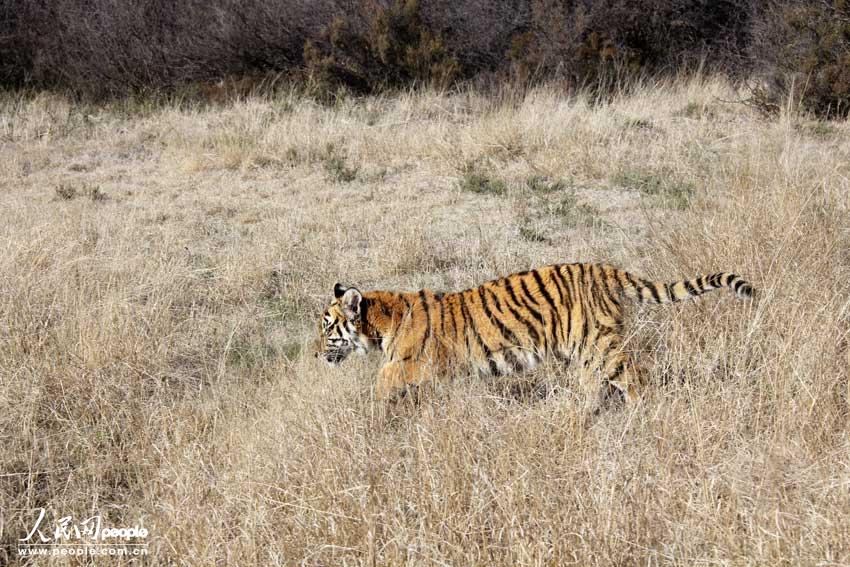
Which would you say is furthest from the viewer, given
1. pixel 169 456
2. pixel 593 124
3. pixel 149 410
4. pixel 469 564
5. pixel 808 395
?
pixel 593 124

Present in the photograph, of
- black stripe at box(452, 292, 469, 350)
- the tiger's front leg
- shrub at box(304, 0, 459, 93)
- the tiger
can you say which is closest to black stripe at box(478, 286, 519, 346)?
the tiger

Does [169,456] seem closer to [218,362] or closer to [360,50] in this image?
[218,362]

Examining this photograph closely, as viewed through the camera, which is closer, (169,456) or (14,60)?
(169,456)

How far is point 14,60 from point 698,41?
12.0 m

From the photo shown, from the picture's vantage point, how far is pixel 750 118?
997cm


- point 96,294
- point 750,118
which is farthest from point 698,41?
point 96,294

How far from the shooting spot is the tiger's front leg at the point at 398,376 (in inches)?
152

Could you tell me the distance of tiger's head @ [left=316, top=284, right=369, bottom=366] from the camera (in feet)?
13.7

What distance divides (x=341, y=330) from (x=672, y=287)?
1631 mm

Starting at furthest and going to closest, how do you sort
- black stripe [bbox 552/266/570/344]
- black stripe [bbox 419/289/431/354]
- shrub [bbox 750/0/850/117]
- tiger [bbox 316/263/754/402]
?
shrub [bbox 750/0/850/117], black stripe [bbox 419/289/431/354], black stripe [bbox 552/266/570/344], tiger [bbox 316/263/754/402]

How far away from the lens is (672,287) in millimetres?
3818

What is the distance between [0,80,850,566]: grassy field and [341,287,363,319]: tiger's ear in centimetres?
29

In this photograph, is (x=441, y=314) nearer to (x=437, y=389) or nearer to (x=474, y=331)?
(x=474, y=331)

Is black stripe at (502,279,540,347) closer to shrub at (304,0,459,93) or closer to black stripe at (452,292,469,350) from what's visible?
black stripe at (452,292,469,350)
